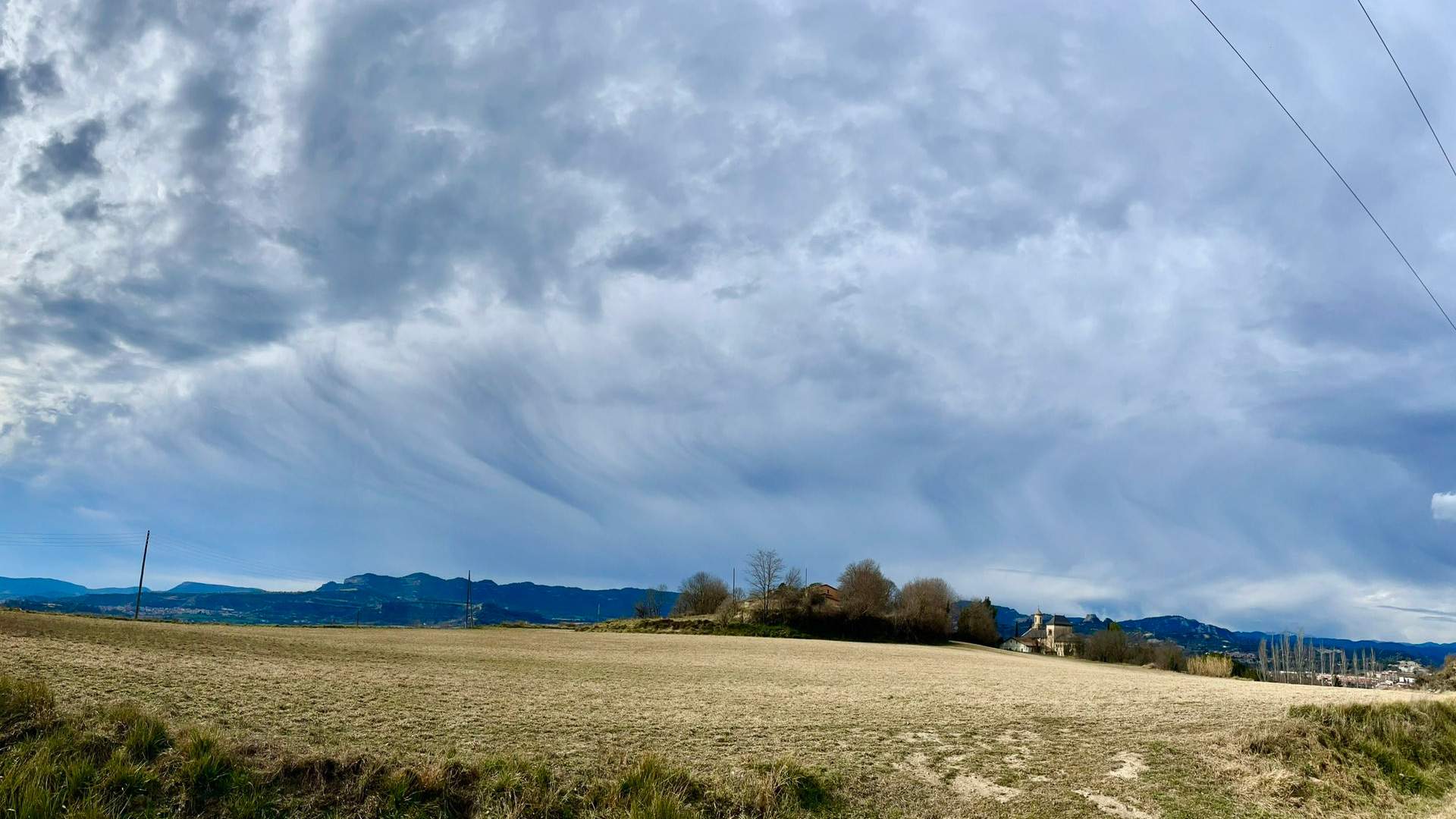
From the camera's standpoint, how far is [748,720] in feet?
71.2

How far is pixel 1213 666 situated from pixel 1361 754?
75.6 metres

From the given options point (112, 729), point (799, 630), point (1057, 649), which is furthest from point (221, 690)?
point (1057, 649)

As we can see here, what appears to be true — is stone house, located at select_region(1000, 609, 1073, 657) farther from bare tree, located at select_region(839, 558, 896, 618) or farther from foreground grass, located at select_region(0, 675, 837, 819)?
foreground grass, located at select_region(0, 675, 837, 819)

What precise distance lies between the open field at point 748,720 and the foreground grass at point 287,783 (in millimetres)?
1071

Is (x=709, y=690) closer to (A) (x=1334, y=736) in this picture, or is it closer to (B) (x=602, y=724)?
(B) (x=602, y=724)

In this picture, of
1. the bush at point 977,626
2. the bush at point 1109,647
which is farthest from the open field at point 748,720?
the bush at point 977,626

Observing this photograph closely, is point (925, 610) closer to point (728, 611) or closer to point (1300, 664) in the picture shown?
point (728, 611)

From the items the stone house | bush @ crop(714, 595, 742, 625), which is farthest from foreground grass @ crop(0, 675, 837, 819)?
the stone house

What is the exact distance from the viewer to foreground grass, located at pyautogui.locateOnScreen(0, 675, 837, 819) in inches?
492

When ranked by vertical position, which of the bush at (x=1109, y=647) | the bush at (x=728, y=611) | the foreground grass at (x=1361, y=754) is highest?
the foreground grass at (x=1361, y=754)

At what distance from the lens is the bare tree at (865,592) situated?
129 meters

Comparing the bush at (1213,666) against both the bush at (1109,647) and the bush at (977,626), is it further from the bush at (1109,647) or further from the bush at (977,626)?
the bush at (977,626)

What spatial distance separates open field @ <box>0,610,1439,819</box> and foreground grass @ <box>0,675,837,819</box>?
107 centimetres

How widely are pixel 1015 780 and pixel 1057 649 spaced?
478 ft
